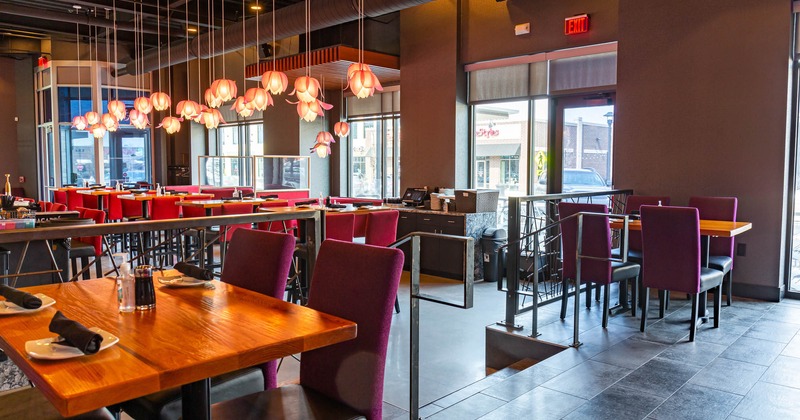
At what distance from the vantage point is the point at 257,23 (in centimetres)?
883

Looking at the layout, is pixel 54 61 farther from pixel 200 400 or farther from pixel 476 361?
pixel 200 400

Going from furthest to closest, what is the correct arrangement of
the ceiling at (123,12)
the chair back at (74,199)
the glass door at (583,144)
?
1. the ceiling at (123,12)
2. the chair back at (74,199)
3. the glass door at (583,144)

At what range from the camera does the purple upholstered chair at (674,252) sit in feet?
14.3

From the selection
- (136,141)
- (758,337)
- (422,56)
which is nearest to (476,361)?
(758,337)

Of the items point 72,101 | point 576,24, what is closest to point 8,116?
point 72,101

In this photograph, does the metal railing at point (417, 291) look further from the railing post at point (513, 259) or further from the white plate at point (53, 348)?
the railing post at point (513, 259)

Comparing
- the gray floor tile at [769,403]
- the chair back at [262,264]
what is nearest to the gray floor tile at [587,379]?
the gray floor tile at [769,403]

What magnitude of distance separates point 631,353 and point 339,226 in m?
2.96

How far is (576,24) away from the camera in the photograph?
7.34 m

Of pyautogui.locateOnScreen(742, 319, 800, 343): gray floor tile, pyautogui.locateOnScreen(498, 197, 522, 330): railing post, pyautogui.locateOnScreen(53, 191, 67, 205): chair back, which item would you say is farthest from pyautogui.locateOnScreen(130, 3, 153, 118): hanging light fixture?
pyautogui.locateOnScreen(742, 319, 800, 343): gray floor tile

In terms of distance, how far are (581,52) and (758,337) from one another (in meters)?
4.12

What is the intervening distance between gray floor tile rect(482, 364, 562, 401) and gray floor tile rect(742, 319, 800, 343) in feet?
6.11

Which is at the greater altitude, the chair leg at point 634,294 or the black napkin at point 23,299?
the black napkin at point 23,299

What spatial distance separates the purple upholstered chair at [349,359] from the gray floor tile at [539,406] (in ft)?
4.47
